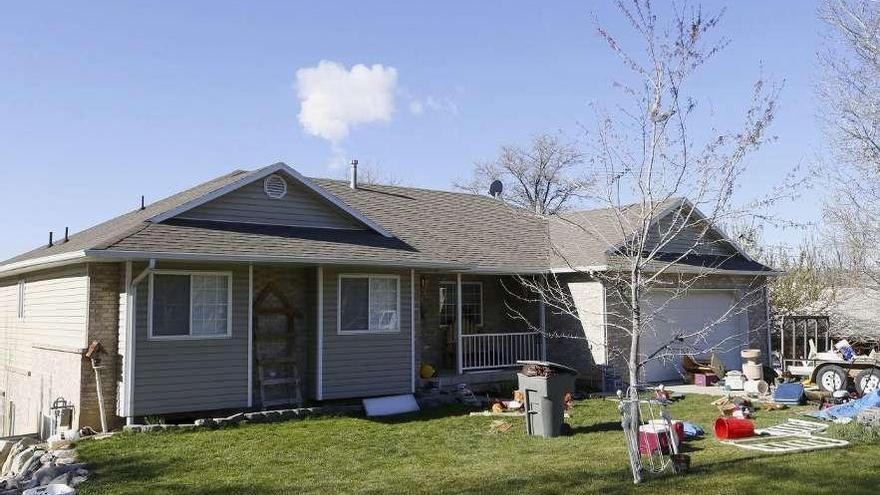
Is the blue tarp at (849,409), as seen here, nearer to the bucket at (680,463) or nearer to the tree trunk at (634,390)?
the bucket at (680,463)

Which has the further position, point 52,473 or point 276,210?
point 276,210

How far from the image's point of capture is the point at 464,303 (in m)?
17.7

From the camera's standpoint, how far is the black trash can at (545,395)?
10625 millimetres

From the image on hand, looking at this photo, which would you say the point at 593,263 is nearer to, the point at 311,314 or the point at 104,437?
the point at 311,314

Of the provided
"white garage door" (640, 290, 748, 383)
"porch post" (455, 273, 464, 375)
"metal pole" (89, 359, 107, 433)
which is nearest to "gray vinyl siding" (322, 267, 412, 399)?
"porch post" (455, 273, 464, 375)

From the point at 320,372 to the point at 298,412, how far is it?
43.3 inches

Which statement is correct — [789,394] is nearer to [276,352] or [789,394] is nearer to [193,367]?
[276,352]

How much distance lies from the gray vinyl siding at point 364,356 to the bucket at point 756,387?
6.91 meters

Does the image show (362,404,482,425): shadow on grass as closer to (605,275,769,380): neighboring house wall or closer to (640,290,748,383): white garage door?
(605,275,769,380): neighboring house wall

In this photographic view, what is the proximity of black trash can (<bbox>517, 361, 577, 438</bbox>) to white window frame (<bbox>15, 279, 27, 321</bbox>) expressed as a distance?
11.7m

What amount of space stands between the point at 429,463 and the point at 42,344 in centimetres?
913

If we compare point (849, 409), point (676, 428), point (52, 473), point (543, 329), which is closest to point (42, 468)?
point (52, 473)

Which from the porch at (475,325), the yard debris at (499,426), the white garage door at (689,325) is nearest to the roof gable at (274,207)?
the porch at (475,325)

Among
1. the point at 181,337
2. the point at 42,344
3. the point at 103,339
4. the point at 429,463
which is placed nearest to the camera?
the point at 429,463
